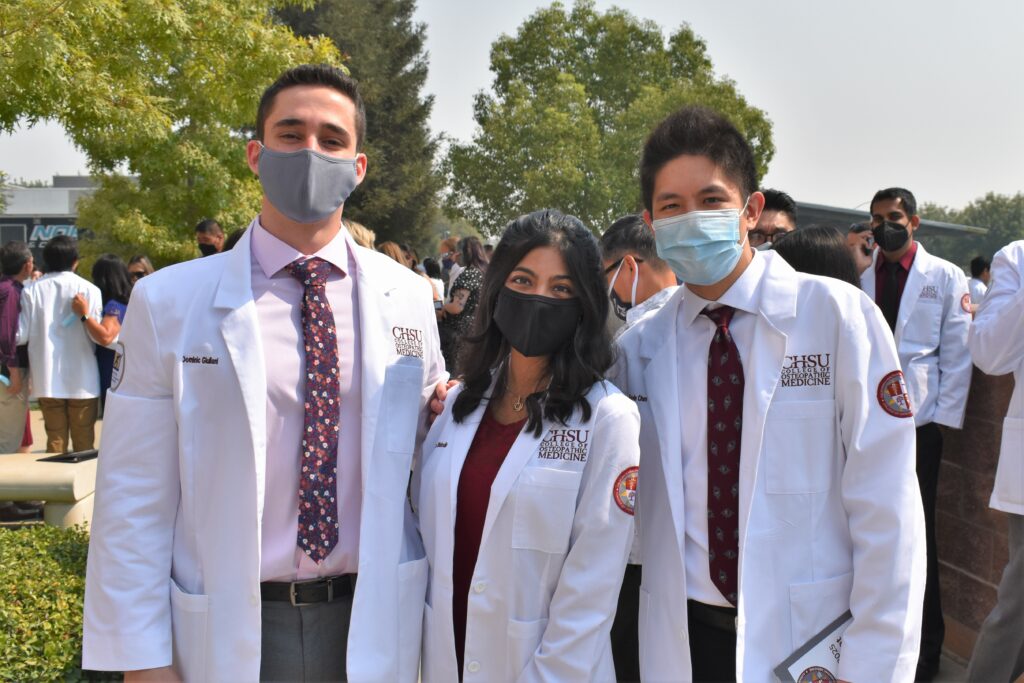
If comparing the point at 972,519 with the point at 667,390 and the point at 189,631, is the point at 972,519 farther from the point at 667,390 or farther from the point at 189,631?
the point at 189,631

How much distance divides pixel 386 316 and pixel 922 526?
5.07 ft

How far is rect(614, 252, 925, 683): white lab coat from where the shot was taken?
2.25 meters

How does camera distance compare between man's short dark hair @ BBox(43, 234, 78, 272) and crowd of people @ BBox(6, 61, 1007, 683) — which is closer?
crowd of people @ BBox(6, 61, 1007, 683)

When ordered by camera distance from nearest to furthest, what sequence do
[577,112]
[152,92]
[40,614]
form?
[40,614], [152,92], [577,112]

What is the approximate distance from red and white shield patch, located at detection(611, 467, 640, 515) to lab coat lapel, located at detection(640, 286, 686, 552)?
0.09 metres

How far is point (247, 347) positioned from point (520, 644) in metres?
1.07

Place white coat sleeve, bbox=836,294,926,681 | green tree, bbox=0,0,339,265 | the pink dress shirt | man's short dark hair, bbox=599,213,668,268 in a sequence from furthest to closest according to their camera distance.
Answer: green tree, bbox=0,0,339,265, man's short dark hair, bbox=599,213,668,268, the pink dress shirt, white coat sleeve, bbox=836,294,926,681

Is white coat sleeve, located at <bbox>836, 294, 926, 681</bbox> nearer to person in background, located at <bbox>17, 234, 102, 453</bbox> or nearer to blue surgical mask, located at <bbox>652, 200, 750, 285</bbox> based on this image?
blue surgical mask, located at <bbox>652, 200, 750, 285</bbox>

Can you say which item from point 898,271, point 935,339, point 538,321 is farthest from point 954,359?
point 538,321

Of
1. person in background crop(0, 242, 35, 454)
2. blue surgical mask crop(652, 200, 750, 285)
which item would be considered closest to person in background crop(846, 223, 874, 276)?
blue surgical mask crop(652, 200, 750, 285)

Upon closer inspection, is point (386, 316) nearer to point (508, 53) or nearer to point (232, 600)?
point (232, 600)

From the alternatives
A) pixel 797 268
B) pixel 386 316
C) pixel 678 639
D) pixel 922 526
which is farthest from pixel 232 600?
pixel 797 268

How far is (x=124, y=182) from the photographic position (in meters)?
15.0

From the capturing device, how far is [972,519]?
4.80 m
